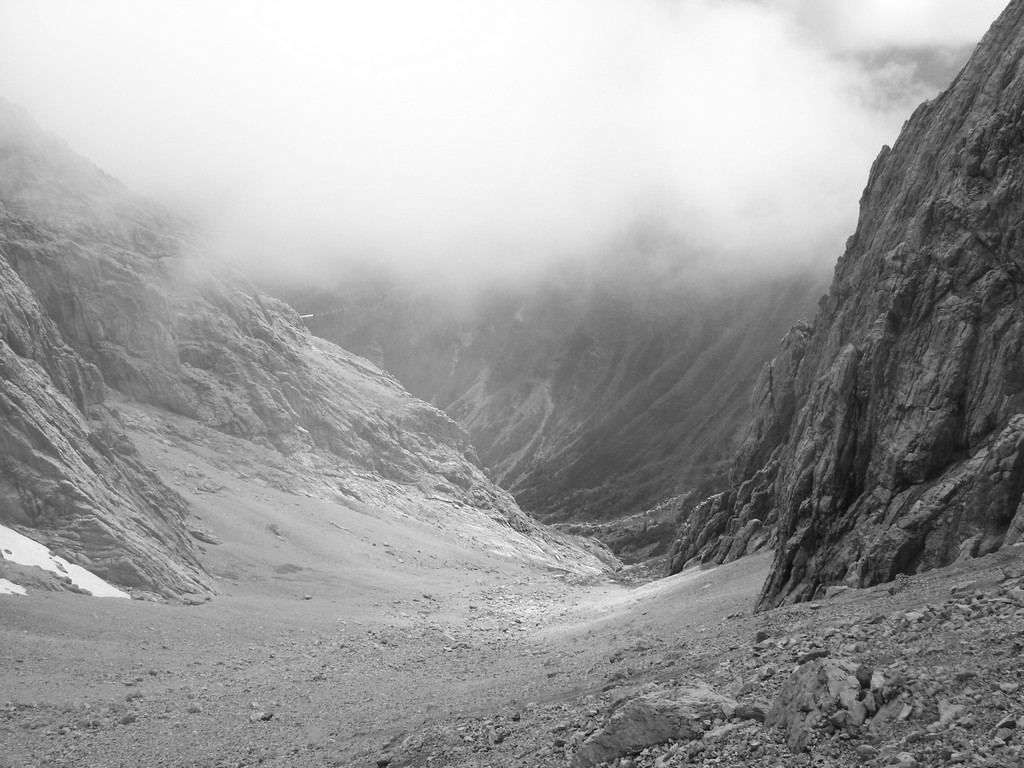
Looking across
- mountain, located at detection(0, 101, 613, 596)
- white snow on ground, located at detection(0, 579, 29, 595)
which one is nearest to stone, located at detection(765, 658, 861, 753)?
white snow on ground, located at detection(0, 579, 29, 595)

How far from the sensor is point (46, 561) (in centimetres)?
5012

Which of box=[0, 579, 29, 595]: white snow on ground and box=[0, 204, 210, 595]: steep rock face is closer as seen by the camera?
box=[0, 579, 29, 595]: white snow on ground

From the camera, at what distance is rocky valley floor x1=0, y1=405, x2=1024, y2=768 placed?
1301cm

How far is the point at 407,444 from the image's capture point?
14100cm

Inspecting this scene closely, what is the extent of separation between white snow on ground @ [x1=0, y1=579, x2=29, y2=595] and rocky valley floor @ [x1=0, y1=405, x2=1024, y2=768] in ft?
3.82

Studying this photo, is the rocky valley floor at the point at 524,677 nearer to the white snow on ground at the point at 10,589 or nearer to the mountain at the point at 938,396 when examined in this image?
the white snow on ground at the point at 10,589

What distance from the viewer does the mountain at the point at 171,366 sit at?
7636 cm

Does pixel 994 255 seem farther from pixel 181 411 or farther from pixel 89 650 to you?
pixel 181 411

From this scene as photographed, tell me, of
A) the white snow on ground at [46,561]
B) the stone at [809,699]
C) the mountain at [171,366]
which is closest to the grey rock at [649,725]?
the stone at [809,699]

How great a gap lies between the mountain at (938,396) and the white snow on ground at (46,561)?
35951 mm

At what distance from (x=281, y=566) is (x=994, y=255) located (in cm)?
5901

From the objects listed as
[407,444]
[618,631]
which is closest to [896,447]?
[618,631]

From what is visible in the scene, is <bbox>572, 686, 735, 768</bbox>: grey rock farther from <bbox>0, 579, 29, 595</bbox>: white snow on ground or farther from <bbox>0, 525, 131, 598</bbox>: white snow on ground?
<bbox>0, 525, 131, 598</bbox>: white snow on ground

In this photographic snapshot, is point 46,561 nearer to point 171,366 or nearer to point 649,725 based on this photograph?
point 649,725
